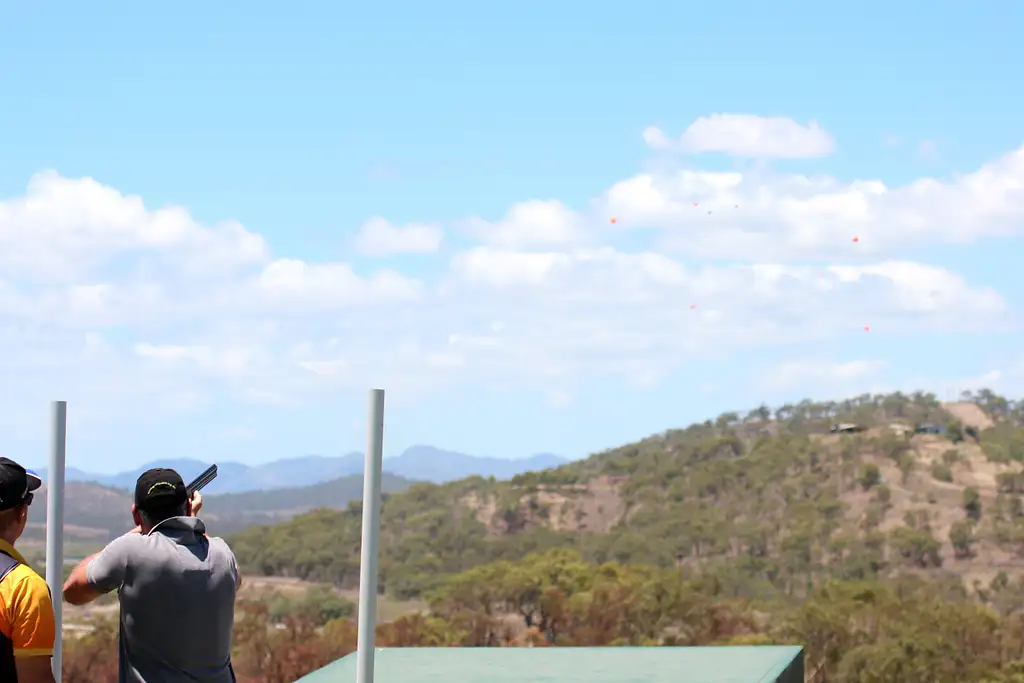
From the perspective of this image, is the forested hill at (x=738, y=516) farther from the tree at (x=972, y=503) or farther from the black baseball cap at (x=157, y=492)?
the black baseball cap at (x=157, y=492)

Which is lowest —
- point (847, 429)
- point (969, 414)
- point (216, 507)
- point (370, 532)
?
point (216, 507)

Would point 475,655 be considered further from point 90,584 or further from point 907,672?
point 907,672

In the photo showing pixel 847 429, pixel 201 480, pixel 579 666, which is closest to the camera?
pixel 201 480

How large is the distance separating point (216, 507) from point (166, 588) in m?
155

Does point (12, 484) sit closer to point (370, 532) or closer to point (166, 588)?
point (166, 588)

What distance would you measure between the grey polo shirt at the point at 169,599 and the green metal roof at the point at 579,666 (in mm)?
3030

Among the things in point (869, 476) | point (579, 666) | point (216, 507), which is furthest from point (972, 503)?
point (216, 507)

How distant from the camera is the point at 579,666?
7.44 m

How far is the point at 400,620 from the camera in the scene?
4209cm

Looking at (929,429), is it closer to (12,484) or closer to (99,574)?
(99,574)

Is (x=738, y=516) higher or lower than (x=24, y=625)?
lower

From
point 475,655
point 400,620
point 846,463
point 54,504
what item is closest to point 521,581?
point 400,620

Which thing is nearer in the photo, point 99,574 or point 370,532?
point 370,532

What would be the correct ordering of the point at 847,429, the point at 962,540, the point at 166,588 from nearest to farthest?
the point at 166,588 → the point at 962,540 → the point at 847,429
